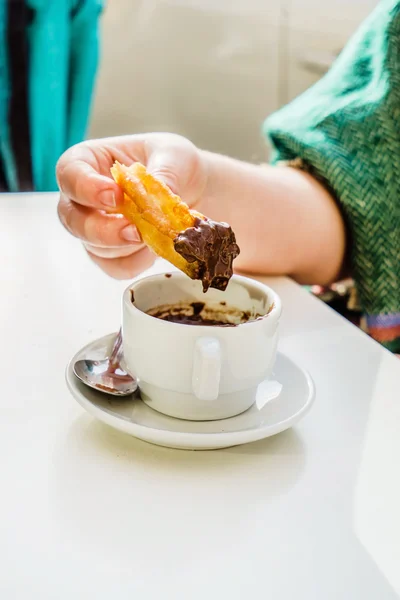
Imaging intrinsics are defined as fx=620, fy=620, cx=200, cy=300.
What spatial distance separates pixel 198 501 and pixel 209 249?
15 centimetres

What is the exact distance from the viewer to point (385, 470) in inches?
14.3

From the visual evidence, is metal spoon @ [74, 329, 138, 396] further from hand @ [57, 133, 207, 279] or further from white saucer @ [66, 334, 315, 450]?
hand @ [57, 133, 207, 279]

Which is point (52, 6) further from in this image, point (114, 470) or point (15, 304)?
point (114, 470)

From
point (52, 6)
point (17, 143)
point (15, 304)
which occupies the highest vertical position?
point (52, 6)

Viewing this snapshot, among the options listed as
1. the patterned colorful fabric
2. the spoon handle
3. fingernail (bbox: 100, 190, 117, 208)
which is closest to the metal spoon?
the spoon handle

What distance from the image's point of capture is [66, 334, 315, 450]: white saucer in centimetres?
34

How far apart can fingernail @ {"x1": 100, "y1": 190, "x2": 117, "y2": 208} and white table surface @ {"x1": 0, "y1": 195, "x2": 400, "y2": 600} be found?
0.12 meters

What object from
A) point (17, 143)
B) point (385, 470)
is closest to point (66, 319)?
point (385, 470)

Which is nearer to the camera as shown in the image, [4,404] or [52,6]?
[4,404]

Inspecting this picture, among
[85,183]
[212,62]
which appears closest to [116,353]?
[85,183]

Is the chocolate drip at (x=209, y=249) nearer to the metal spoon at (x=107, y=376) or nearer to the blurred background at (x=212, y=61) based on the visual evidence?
the metal spoon at (x=107, y=376)

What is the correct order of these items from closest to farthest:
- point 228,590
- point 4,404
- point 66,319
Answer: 1. point 228,590
2. point 4,404
3. point 66,319

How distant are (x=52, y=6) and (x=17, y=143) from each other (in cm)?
27

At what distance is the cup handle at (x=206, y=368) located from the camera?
350mm
